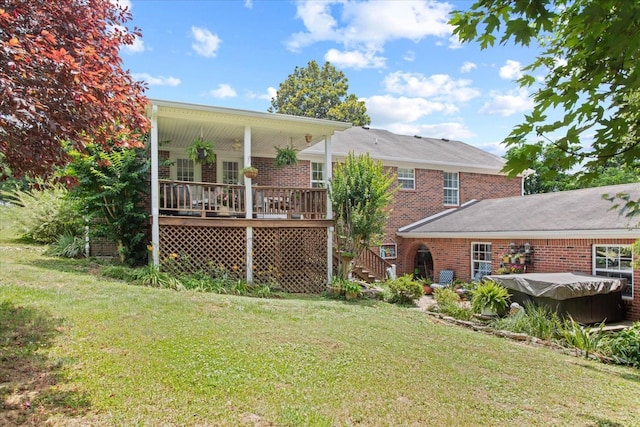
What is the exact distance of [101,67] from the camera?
462 cm

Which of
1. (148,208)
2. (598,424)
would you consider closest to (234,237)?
(148,208)

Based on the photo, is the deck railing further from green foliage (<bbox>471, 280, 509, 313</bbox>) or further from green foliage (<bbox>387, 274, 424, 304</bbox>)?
green foliage (<bbox>471, 280, 509, 313</bbox>)

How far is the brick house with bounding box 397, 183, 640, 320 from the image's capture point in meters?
11.0

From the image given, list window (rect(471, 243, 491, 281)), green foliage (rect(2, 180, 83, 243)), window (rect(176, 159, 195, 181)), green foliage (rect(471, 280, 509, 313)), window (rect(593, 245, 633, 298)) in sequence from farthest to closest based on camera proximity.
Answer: window (rect(471, 243, 491, 281))
window (rect(176, 159, 195, 181))
green foliage (rect(2, 180, 83, 243))
window (rect(593, 245, 633, 298))
green foliage (rect(471, 280, 509, 313))

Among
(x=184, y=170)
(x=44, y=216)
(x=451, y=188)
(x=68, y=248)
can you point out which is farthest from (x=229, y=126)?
(x=451, y=188)

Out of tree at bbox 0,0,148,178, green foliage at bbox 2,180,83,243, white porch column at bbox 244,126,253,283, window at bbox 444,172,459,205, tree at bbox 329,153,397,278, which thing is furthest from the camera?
window at bbox 444,172,459,205

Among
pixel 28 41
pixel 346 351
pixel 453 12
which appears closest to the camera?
pixel 453 12

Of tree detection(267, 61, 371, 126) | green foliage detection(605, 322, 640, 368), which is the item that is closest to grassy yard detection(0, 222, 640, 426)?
green foliage detection(605, 322, 640, 368)

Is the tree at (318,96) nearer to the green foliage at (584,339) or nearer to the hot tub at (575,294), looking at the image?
the hot tub at (575,294)

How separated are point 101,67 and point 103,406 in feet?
11.5

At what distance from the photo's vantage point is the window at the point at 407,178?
59.6ft

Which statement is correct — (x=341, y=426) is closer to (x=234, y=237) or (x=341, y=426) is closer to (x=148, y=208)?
(x=234, y=237)

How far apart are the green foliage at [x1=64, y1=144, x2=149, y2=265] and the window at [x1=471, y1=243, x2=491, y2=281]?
1123 cm

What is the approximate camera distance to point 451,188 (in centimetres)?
1947
